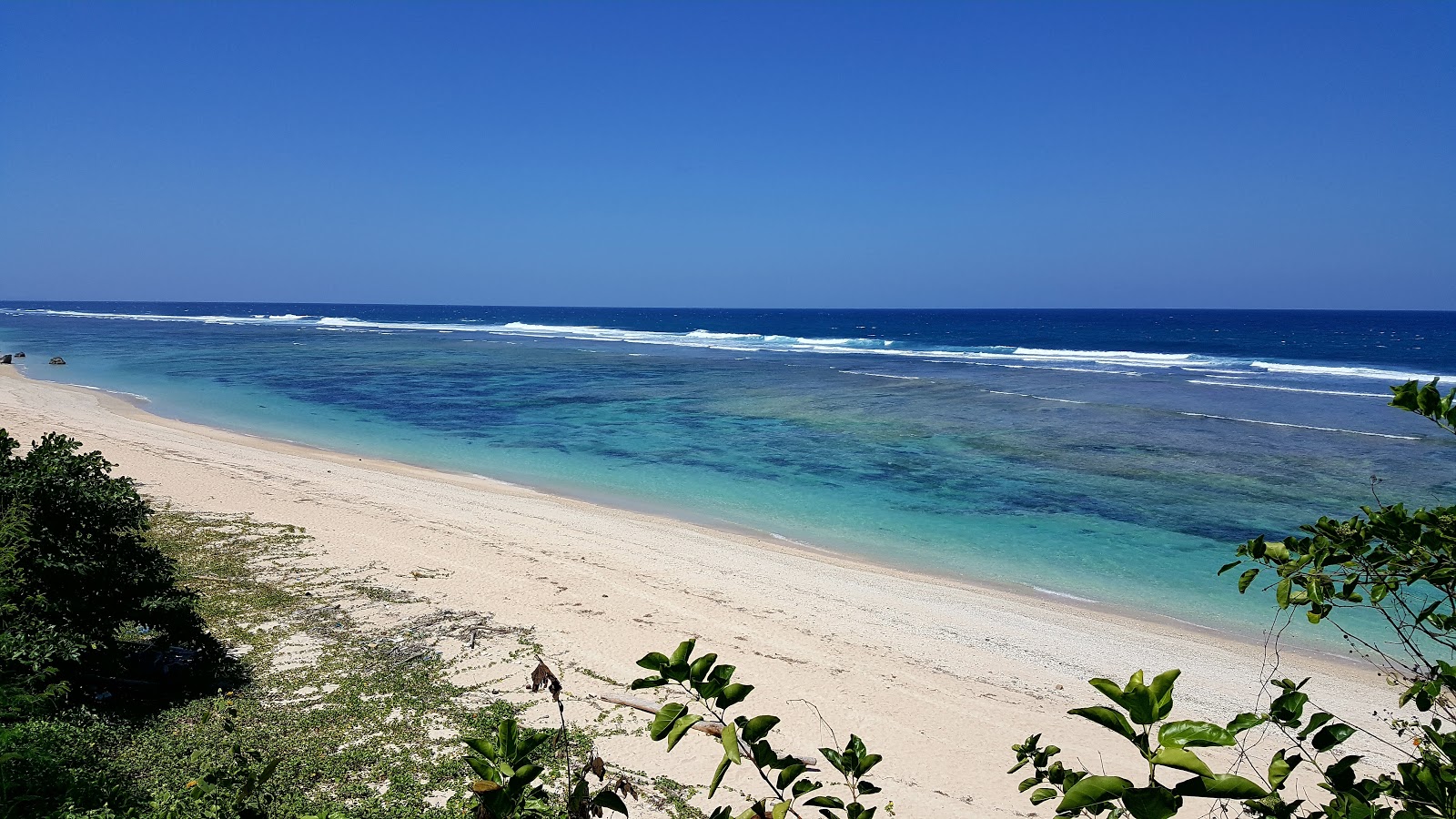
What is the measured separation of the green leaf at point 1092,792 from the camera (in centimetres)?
105

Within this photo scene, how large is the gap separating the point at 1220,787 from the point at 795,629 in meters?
7.87

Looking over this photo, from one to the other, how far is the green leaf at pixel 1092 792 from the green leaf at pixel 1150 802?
0.01 m

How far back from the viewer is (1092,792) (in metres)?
1.07

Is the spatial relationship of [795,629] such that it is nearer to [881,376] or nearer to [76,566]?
[76,566]

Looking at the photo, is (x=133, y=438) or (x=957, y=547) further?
(x=133, y=438)

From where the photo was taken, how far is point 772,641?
26.9 ft

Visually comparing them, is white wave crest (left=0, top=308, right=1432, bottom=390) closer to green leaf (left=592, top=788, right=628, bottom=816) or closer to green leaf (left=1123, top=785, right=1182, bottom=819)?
green leaf (left=1123, top=785, right=1182, bottom=819)

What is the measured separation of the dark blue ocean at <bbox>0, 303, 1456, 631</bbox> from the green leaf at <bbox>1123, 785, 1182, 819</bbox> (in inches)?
433

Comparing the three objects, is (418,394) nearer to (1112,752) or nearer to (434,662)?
(434,662)

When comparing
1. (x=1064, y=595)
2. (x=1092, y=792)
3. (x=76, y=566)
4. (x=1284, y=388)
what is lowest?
(x=1064, y=595)

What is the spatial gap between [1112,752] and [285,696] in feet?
22.9

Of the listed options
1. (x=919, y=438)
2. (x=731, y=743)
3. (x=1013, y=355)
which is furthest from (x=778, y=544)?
(x=1013, y=355)

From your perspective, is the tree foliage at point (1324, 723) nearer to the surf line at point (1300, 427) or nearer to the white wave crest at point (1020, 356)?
the surf line at point (1300, 427)

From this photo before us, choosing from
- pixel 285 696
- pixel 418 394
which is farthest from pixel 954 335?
pixel 285 696
